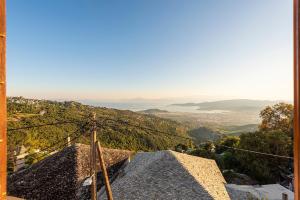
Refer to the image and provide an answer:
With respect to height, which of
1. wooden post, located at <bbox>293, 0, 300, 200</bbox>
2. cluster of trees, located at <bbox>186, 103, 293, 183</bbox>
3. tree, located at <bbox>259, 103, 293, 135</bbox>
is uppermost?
wooden post, located at <bbox>293, 0, 300, 200</bbox>

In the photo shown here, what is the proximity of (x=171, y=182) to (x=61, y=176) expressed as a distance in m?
5.80

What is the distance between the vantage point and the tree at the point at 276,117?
1891 centimetres

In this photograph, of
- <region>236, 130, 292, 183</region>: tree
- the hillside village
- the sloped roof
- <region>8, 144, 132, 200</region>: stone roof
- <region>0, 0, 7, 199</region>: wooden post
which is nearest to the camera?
<region>0, 0, 7, 199</region>: wooden post

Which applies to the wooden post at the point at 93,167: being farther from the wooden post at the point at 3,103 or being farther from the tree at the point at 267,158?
the tree at the point at 267,158

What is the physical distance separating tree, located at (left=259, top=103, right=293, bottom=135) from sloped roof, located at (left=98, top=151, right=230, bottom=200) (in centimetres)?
1077

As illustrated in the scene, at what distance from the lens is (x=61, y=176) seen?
36.7 feet

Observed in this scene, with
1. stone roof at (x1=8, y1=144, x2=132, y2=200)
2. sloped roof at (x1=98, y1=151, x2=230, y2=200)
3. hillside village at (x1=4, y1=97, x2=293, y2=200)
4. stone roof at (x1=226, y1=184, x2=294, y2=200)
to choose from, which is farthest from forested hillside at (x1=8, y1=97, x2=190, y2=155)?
stone roof at (x1=226, y1=184, x2=294, y2=200)

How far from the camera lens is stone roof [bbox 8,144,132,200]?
33.0 ft

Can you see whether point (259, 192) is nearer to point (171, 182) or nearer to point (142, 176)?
point (171, 182)

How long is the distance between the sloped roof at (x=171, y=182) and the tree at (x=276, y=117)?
10.8 meters

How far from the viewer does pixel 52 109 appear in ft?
98.3

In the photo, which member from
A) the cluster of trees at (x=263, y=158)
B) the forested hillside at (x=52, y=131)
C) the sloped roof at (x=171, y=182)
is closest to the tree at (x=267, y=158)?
the cluster of trees at (x=263, y=158)

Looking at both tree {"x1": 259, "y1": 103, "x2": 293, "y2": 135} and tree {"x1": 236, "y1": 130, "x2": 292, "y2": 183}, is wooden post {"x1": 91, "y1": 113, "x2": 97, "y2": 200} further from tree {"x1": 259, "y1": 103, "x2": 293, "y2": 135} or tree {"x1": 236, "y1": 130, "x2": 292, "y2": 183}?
tree {"x1": 259, "y1": 103, "x2": 293, "y2": 135}

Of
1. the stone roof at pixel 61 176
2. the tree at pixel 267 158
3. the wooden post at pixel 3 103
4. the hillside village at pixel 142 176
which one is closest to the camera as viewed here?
the wooden post at pixel 3 103
